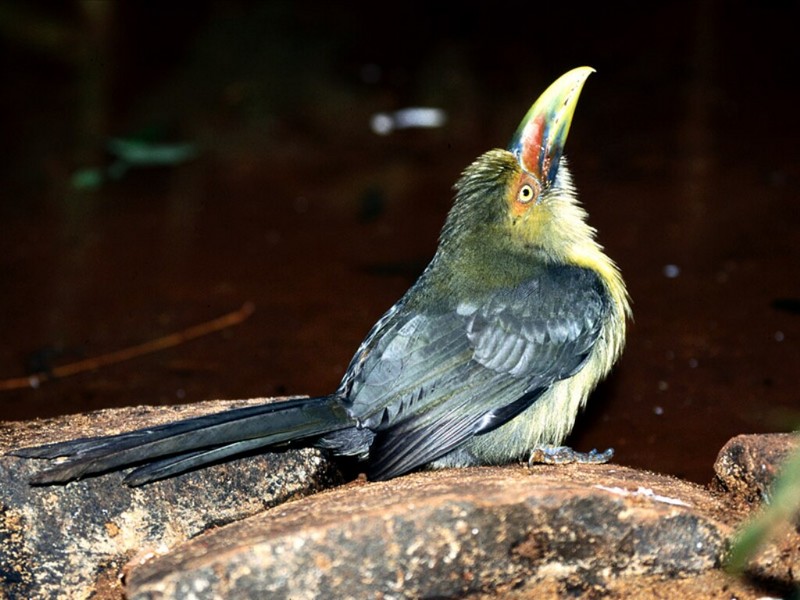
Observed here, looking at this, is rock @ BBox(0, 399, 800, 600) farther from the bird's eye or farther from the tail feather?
the bird's eye

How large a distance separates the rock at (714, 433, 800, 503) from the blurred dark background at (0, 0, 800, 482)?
0.89m

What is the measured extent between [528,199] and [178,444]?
5.50ft

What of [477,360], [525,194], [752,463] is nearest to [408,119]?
[525,194]

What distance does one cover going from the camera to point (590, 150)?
8.22 meters

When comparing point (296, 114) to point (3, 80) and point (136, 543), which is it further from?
point (136, 543)

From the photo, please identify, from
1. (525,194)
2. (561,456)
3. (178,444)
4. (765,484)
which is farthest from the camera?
(525,194)

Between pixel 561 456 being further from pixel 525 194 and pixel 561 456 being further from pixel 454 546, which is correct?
pixel 454 546

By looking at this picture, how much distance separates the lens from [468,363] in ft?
13.4

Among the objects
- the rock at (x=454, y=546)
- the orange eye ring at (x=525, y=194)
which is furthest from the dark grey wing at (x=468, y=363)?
the rock at (x=454, y=546)

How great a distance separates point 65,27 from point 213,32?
1581 millimetres

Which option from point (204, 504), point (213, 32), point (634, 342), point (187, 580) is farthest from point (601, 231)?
point (213, 32)

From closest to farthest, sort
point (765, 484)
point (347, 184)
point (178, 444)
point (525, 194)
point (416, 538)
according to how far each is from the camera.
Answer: point (416, 538), point (765, 484), point (178, 444), point (525, 194), point (347, 184)

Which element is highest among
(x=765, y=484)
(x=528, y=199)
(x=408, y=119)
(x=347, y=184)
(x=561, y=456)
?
(x=408, y=119)

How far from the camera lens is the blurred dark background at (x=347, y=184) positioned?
5527 mm
